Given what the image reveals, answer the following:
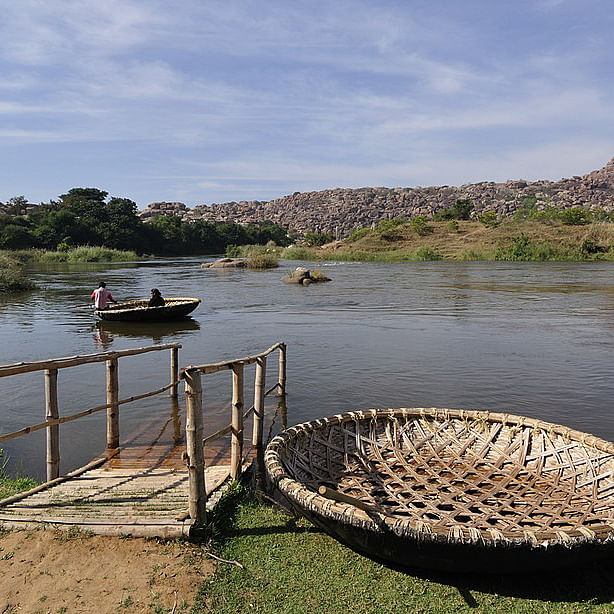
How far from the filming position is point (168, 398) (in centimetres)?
843

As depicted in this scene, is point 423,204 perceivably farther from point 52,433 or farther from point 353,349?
point 52,433

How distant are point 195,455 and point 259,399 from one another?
72.3 inches

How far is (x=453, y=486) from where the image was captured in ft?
16.1

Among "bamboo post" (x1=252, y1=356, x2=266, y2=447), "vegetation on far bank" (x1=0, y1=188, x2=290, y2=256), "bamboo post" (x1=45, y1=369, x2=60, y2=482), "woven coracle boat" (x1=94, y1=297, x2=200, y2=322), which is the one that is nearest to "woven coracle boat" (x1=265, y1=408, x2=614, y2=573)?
"bamboo post" (x1=252, y1=356, x2=266, y2=447)

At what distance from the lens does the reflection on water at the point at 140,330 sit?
49.5 ft

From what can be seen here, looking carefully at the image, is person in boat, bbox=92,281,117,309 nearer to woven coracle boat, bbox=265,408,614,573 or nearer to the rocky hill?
woven coracle boat, bbox=265,408,614,573

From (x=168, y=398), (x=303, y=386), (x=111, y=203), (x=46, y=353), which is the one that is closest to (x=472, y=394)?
(x=303, y=386)

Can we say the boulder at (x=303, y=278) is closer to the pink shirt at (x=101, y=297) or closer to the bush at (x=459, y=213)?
the pink shirt at (x=101, y=297)

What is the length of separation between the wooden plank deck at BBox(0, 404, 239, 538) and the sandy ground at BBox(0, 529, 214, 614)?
10cm

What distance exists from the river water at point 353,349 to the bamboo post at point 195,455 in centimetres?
263

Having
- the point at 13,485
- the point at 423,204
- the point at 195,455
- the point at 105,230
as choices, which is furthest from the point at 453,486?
the point at 423,204

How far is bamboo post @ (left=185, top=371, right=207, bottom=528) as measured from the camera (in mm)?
3998

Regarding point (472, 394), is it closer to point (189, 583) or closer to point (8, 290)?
point (189, 583)

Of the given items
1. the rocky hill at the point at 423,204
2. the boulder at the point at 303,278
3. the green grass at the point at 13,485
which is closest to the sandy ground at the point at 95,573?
the green grass at the point at 13,485
